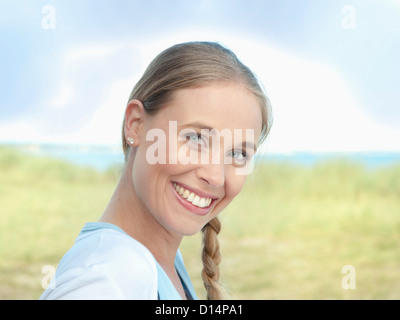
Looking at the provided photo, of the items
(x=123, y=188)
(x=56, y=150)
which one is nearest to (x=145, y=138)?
(x=123, y=188)

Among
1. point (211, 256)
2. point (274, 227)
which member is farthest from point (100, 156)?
point (211, 256)

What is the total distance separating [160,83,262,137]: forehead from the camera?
0.98 metres

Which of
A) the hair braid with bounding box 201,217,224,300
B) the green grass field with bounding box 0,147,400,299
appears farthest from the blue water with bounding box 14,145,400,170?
the hair braid with bounding box 201,217,224,300

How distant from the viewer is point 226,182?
3.48ft

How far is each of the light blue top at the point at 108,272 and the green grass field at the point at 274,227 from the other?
15.6 ft

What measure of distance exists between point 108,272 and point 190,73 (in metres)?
0.45

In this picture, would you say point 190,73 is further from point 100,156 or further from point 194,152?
point 100,156

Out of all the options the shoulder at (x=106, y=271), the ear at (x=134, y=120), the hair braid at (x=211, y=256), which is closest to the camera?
the shoulder at (x=106, y=271)

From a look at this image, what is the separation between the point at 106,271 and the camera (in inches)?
31.6

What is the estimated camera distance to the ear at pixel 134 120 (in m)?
1.10

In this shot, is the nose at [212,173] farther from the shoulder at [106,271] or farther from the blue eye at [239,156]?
the shoulder at [106,271]

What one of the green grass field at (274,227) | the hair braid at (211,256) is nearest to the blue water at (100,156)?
the green grass field at (274,227)

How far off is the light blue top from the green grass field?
15.6 feet
